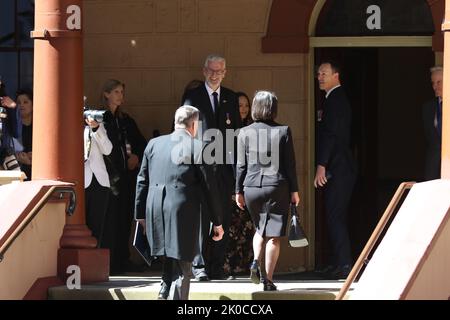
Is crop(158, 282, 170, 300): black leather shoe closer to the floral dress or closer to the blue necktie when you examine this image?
the floral dress

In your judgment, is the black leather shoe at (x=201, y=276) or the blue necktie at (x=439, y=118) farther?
the blue necktie at (x=439, y=118)

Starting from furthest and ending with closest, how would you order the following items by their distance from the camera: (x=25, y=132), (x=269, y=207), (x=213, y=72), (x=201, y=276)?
(x=25, y=132)
(x=213, y=72)
(x=201, y=276)
(x=269, y=207)

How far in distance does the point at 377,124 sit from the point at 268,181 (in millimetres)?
6407

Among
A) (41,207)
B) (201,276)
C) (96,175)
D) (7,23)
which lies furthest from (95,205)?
(7,23)

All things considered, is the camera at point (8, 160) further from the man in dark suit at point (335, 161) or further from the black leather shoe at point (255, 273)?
the black leather shoe at point (255, 273)

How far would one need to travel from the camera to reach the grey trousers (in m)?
13.1

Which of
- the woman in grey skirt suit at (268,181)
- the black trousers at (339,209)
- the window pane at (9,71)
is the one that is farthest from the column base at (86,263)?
the window pane at (9,71)

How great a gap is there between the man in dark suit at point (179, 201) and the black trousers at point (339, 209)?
2.11 m

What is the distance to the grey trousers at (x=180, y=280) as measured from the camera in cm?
1306

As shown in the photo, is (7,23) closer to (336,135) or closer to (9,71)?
(9,71)

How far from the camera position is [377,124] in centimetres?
1978

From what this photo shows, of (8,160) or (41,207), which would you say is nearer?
(41,207)

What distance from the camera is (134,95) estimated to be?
16.5 metres
